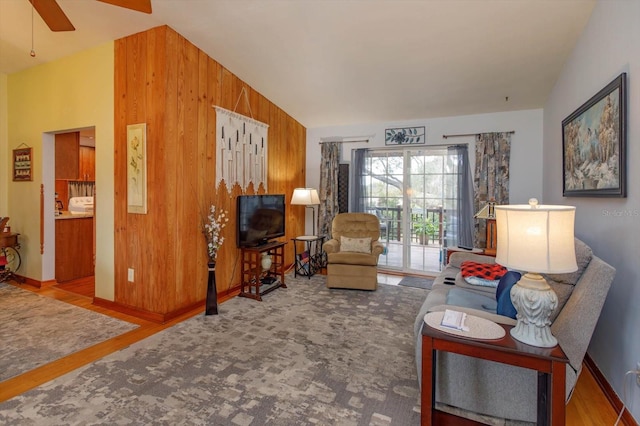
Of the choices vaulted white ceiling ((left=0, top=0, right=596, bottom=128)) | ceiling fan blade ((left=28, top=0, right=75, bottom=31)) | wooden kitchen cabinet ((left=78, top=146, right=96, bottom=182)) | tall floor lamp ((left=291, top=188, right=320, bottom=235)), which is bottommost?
tall floor lamp ((left=291, top=188, right=320, bottom=235))

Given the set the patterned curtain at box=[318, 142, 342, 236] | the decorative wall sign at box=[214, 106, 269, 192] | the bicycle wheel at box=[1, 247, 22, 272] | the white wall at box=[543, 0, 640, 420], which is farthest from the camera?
the patterned curtain at box=[318, 142, 342, 236]

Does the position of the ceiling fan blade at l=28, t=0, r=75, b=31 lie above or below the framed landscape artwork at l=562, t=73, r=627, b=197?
above

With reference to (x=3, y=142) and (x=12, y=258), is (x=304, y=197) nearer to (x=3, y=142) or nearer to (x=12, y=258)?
(x=12, y=258)

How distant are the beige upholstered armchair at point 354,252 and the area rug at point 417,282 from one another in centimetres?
59

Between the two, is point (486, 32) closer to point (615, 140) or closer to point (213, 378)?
point (615, 140)

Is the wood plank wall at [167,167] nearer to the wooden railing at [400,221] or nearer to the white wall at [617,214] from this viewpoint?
the wooden railing at [400,221]

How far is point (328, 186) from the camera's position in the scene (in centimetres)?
544

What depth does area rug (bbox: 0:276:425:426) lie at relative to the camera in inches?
71.9

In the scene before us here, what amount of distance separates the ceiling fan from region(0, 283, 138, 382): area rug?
8.08ft

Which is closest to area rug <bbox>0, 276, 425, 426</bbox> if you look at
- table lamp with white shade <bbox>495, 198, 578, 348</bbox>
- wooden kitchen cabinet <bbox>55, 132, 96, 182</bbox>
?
table lamp with white shade <bbox>495, 198, 578, 348</bbox>

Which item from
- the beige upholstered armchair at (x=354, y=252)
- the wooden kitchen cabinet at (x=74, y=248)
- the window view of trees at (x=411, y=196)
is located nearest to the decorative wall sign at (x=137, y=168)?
the wooden kitchen cabinet at (x=74, y=248)

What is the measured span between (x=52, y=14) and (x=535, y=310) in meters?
3.37

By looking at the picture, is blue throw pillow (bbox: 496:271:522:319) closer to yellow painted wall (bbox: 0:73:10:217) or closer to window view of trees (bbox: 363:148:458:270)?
window view of trees (bbox: 363:148:458:270)

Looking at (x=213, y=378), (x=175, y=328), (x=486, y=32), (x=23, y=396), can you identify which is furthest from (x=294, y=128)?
(x=23, y=396)
